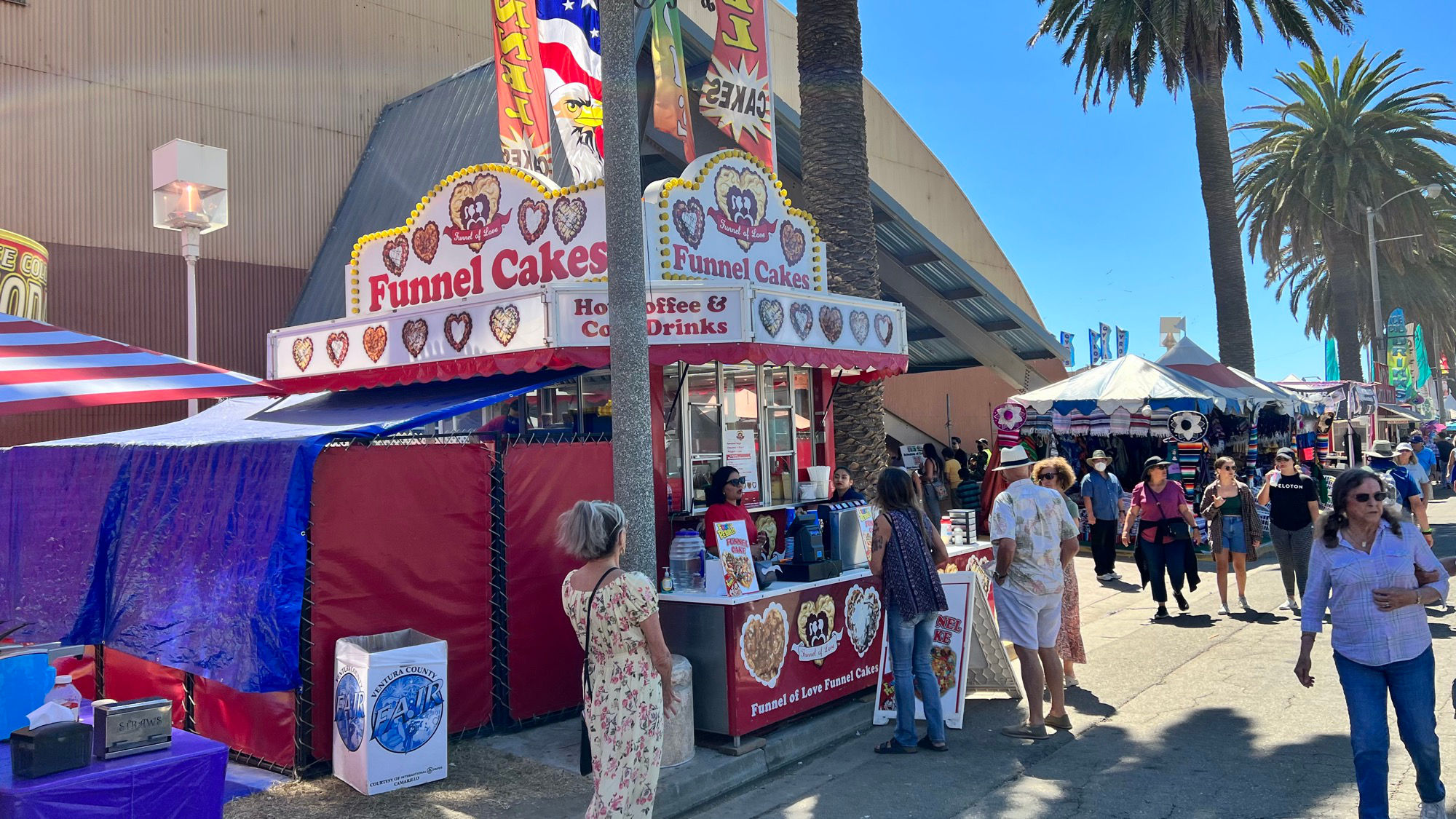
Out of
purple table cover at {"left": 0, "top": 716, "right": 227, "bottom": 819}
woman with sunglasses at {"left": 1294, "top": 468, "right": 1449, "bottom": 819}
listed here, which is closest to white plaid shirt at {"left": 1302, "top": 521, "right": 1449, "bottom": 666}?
woman with sunglasses at {"left": 1294, "top": 468, "right": 1449, "bottom": 819}

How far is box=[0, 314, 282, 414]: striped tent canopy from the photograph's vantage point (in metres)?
5.55

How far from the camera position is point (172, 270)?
49.7ft

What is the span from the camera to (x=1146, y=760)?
243 inches

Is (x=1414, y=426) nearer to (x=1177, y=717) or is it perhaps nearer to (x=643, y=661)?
(x=1177, y=717)

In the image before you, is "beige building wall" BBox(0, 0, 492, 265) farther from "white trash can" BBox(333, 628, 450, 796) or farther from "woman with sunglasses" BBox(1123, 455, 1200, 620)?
"woman with sunglasses" BBox(1123, 455, 1200, 620)

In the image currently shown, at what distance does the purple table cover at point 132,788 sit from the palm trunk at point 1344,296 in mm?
34702

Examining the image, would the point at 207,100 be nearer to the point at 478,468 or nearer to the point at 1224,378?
the point at 478,468

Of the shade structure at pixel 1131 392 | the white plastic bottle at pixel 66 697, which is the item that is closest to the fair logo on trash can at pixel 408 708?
the white plastic bottle at pixel 66 697

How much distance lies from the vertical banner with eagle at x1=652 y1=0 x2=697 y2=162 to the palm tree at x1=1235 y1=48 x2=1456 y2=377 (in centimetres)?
2749

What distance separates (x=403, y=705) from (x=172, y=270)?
39.5 ft

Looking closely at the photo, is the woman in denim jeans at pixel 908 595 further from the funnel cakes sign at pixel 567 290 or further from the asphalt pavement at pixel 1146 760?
the funnel cakes sign at pixel 567 290

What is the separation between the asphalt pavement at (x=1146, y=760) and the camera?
5.43 m

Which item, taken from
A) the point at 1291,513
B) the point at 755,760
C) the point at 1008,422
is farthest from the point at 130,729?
the point at 1008,422

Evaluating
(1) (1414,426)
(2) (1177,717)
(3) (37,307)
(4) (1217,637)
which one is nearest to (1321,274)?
(1) (1414,426)
